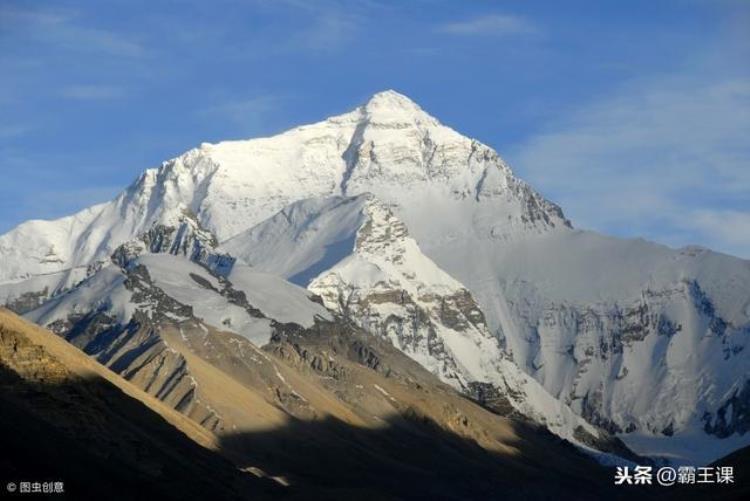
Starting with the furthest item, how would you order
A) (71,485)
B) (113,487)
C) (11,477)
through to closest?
(113,487) → (71,485) → (11,477)

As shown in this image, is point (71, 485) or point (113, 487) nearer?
point (71, 485)

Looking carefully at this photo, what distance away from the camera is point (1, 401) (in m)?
199

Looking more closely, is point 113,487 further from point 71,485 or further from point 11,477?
point 11,477

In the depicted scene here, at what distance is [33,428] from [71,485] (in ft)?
46.7

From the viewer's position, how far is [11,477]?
558ft

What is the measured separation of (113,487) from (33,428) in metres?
8.50

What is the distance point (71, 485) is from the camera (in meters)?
182

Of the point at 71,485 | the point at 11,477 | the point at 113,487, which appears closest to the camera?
the point at 11,477

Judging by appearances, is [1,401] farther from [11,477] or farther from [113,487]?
[11,477]

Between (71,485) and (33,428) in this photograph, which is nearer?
(71,485)

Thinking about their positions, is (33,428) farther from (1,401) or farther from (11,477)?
(11,477)

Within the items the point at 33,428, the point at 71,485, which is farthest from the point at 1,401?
the point at 71,485

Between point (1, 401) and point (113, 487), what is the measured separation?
13323 mm

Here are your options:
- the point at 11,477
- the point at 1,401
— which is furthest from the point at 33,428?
the point at 11,477
